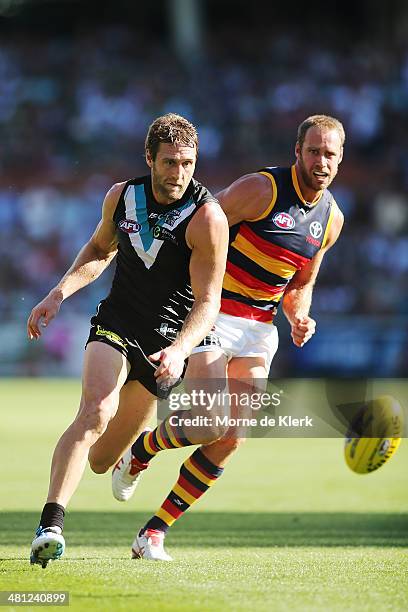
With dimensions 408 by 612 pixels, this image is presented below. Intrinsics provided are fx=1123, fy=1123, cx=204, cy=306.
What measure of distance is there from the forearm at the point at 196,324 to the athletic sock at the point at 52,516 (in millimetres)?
1044

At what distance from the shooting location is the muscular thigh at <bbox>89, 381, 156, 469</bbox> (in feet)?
21.9

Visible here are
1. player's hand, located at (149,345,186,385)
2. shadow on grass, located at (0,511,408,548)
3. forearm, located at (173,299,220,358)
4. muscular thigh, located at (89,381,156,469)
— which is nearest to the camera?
player's hand, located at (149,345,186,385)

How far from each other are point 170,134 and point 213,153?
2067cm

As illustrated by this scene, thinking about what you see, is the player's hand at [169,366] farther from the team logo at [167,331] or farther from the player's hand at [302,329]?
the player's hand at [302,329]

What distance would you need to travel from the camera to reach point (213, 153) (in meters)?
26.6

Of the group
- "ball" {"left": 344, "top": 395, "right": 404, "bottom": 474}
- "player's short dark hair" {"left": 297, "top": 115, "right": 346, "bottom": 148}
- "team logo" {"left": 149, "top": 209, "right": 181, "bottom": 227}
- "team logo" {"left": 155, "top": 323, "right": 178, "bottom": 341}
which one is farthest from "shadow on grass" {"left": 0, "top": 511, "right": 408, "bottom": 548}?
"player's short dark hair" {"left": 297, "top": 115, "right": 346, "bottom": 148}

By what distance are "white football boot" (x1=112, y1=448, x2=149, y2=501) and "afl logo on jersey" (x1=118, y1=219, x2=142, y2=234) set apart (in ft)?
5.17

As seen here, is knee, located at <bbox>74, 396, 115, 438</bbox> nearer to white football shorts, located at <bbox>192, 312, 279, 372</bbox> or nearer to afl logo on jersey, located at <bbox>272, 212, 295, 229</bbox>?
white football shorts, located at <bbox>192, 312, 279, 372</bbox>

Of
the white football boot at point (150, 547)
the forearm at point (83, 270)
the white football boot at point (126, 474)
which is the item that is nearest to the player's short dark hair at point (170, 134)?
the forearm at point (83, 270)

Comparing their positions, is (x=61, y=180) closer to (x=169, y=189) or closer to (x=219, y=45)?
(x=219, y=45)

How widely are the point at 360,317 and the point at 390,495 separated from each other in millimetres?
12668

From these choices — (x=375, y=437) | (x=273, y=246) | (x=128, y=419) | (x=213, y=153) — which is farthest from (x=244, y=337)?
(x=213, y=153)

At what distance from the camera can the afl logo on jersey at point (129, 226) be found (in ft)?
21.1

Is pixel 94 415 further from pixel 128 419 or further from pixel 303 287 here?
pixel 303 287
